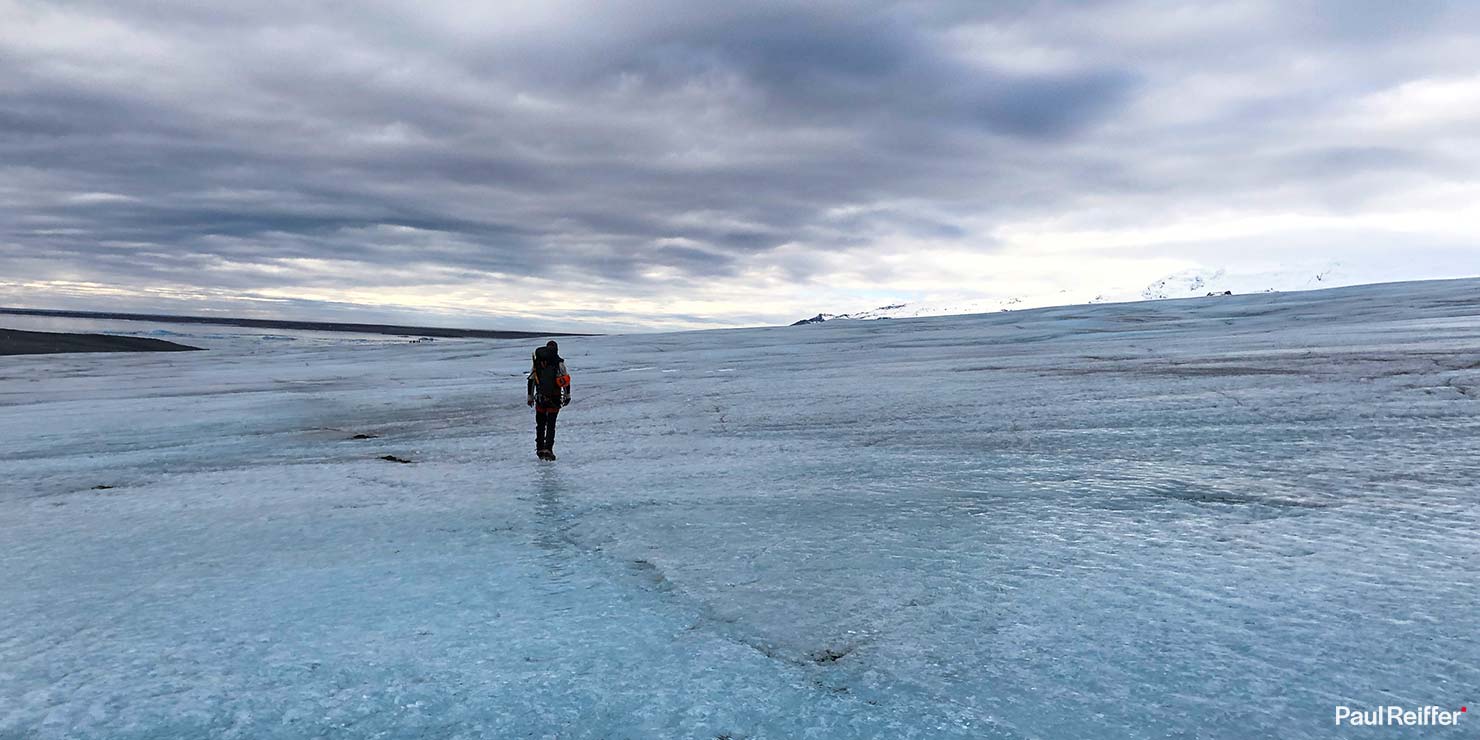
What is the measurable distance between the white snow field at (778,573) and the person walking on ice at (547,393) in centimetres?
42

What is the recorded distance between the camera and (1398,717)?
3.04 meters

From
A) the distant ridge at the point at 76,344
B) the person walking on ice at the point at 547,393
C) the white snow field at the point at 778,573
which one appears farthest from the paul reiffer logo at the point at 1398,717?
the distant ridge at the point at 76,344

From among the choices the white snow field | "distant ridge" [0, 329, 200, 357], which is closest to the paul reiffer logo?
the white snow field

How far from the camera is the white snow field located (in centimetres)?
328

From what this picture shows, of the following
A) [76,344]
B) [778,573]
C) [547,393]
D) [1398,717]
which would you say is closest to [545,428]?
[547,393]

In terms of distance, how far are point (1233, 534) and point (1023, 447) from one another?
3104mm

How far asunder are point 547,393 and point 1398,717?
7191mm

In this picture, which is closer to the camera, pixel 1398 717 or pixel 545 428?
pixel 1398 717

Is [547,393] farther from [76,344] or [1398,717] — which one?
[76,344]

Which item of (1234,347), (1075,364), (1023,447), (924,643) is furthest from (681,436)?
(1234,347)

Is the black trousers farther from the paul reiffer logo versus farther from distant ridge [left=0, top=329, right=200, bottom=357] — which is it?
distant ridge [left=0, top=329, right=200, bottom=357]

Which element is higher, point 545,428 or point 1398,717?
point 545,428

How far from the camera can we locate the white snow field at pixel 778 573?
3.28 metres

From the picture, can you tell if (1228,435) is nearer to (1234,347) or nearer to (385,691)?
(385,691)
